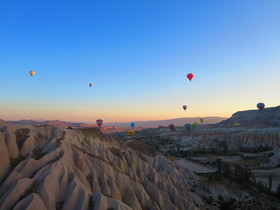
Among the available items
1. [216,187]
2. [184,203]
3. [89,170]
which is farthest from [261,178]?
[89,170]

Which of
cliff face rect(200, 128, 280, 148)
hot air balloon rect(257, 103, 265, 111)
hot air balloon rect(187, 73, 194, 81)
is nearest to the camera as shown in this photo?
hot air balloon rect(187, 73, 194, 81)

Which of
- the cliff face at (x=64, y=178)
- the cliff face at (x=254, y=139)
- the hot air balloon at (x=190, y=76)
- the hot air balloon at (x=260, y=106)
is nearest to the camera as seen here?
the cliff face at (x=64, y=178)

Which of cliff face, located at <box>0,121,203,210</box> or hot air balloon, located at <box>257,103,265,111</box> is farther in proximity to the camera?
hot air balloon, located at <box>257,103,265,111</box>

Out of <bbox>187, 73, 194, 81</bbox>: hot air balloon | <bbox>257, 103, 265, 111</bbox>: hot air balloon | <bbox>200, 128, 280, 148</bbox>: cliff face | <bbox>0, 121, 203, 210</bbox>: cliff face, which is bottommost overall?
<bbox>200, 128, 280, 148</bbox>: cliff face

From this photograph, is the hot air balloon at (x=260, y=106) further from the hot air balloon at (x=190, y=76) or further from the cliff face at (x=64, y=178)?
the cliff face at (x=64, y=178)

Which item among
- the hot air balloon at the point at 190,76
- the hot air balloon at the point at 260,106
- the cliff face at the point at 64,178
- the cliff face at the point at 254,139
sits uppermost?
the hot air balloon at the point at 190,76

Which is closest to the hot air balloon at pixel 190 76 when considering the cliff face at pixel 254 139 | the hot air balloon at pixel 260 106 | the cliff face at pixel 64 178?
the cliff face at pixel 64 178

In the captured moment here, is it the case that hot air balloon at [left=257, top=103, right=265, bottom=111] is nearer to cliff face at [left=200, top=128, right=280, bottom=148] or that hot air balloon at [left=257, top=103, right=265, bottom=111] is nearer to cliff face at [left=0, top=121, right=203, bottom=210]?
cliff face at [left=200, top=128, right=280, bottom=148]

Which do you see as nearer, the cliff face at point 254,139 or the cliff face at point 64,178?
the cliff face at point 64,178

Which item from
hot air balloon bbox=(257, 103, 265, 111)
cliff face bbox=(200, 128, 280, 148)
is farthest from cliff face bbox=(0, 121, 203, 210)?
hot air balloon bbox=(257, 103, 265, 111)

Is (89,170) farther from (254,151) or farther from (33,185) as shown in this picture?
(254,151)
